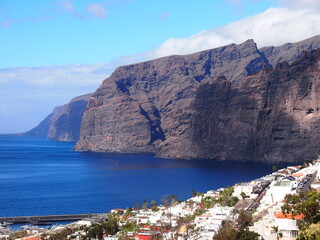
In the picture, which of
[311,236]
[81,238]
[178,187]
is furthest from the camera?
[178,187]

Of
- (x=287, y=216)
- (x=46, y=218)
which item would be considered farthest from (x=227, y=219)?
(x=46, y=218)

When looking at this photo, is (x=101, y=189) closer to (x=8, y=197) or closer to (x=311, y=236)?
(x=8, y=197)

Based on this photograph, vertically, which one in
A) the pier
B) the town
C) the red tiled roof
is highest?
the red tiled roof

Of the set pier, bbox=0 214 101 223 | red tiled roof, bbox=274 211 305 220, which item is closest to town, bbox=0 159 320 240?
red tiled roof, bbox=274 211 305 220

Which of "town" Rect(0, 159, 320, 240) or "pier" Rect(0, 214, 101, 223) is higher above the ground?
"town" Rect(0, 159, 320, 240)

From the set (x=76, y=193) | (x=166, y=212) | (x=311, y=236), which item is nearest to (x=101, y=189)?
(x=76, y=193)

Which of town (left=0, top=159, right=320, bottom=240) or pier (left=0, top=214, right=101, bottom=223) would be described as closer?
town (left=0, top=159, right=320, bottom=240)

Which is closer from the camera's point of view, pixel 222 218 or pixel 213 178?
pixel 222 218

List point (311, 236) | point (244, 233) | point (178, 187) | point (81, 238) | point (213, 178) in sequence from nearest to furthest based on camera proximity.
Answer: point (311, 236) < point (244, 233) < point (81, 238) < point (178, 187) < point (213, 178)

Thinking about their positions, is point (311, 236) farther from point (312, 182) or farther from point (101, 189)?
point (101, 189)

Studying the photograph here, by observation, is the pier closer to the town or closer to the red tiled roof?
the town
